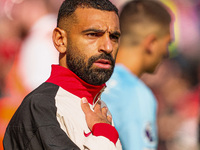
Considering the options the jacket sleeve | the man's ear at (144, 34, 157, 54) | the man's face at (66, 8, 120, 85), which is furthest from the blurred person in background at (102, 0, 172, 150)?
the jacket sleeve

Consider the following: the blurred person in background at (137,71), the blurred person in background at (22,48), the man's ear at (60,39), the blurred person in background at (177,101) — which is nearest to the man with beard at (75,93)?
the man's ear at (60,39)

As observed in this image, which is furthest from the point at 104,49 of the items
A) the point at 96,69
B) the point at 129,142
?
the point at 129,142

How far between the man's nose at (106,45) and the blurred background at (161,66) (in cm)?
224

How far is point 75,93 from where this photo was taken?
2.06 metres

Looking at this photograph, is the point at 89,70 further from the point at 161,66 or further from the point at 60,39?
the point at 161,66

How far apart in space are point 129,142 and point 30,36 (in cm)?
173

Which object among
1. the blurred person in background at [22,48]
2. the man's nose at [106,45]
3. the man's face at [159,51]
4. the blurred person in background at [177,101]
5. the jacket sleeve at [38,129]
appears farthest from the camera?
the blurred person in background at [177,101]

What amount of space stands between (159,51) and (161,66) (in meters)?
2.10

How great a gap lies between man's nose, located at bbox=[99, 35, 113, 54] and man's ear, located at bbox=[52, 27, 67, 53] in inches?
7.5

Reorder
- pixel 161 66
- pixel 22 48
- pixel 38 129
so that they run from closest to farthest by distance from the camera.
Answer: pixel 38 129
pixel 22 48
pixel 161 66

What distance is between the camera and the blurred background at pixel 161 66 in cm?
425

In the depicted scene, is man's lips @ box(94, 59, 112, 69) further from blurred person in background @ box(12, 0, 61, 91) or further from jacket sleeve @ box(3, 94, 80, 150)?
blurred person in background @ box(12, 0, 61, 91)

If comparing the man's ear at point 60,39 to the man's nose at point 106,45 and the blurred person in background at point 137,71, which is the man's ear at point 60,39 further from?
the blurred person in background at point 137,71

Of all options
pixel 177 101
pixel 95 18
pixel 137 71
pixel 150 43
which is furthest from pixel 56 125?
pixel 177 101
